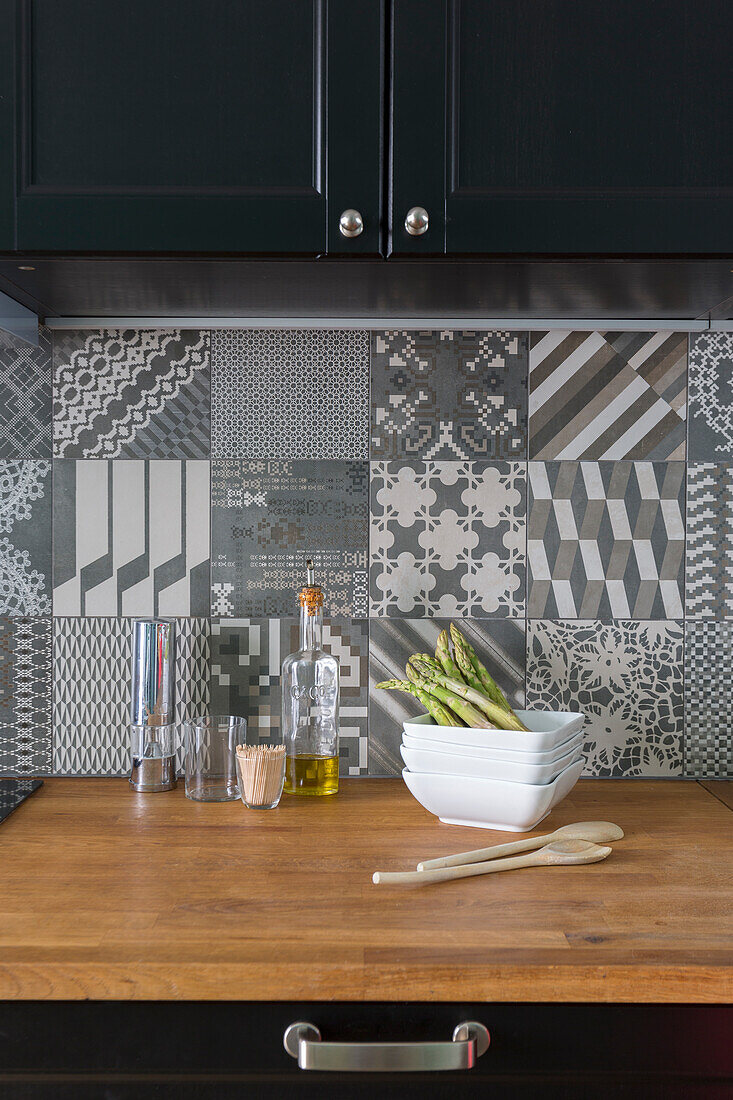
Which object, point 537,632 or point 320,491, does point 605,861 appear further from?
point 320,491

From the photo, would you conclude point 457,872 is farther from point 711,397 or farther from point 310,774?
point 711,397

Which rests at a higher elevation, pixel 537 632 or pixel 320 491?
pixel 320 491

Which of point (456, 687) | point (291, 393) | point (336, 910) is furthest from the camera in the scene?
point (291, 393)

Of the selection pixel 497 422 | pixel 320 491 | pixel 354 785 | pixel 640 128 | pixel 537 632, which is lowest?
pixel 354 785

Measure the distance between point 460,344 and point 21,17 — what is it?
2.68ft

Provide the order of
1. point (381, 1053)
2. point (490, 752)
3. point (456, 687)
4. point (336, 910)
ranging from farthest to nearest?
point (456, 687)
point (490, 752)
point (336, 910)
point (381, 1053)

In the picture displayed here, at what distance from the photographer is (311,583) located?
1.53 m

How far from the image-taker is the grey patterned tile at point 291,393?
1529mm

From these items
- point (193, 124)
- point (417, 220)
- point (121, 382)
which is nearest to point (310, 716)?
point (121, 382)

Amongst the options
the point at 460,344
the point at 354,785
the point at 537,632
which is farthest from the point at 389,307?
the point at 354,785

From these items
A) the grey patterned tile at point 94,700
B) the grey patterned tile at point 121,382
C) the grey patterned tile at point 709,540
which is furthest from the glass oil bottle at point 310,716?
the grey patterned tile at point 709,540

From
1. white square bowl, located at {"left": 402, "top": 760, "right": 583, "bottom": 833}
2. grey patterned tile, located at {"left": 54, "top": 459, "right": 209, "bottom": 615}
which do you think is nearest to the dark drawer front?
white square bowl, located at {"left": 402, "top": 760, "right": 583, "bottom": 833}

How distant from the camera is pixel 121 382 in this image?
1.53m

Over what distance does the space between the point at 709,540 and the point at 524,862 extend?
72 cm
